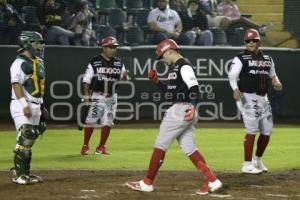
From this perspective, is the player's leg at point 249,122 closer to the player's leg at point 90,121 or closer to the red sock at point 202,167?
the red sock at point 202,167

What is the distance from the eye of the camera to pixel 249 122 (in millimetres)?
10500

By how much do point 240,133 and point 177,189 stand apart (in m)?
8.02

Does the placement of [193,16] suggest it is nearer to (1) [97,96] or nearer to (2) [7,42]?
(2) [7,42]

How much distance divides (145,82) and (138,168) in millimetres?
7562

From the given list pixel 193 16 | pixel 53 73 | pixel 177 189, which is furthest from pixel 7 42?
pixel 177 189

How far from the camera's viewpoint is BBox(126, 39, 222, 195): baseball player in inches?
332

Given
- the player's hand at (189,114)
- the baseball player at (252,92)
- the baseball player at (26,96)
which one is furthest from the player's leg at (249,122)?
the baseball player at (26,96)

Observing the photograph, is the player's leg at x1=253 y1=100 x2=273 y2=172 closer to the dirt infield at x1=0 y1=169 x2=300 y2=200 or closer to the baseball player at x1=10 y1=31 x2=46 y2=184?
the dirt infield at x1=0 y1=169 x2=300 y2=200

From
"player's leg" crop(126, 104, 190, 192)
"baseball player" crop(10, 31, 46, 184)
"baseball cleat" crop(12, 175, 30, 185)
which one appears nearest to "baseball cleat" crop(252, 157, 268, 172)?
"player's leg" crop(126, 104, 190, 192)

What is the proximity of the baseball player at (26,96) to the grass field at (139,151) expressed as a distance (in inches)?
70.4

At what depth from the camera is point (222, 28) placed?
65.4 feet

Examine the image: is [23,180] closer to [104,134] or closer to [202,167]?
[202,167]

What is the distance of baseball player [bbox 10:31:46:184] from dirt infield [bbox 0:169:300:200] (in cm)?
33

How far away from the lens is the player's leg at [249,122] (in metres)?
10.4
